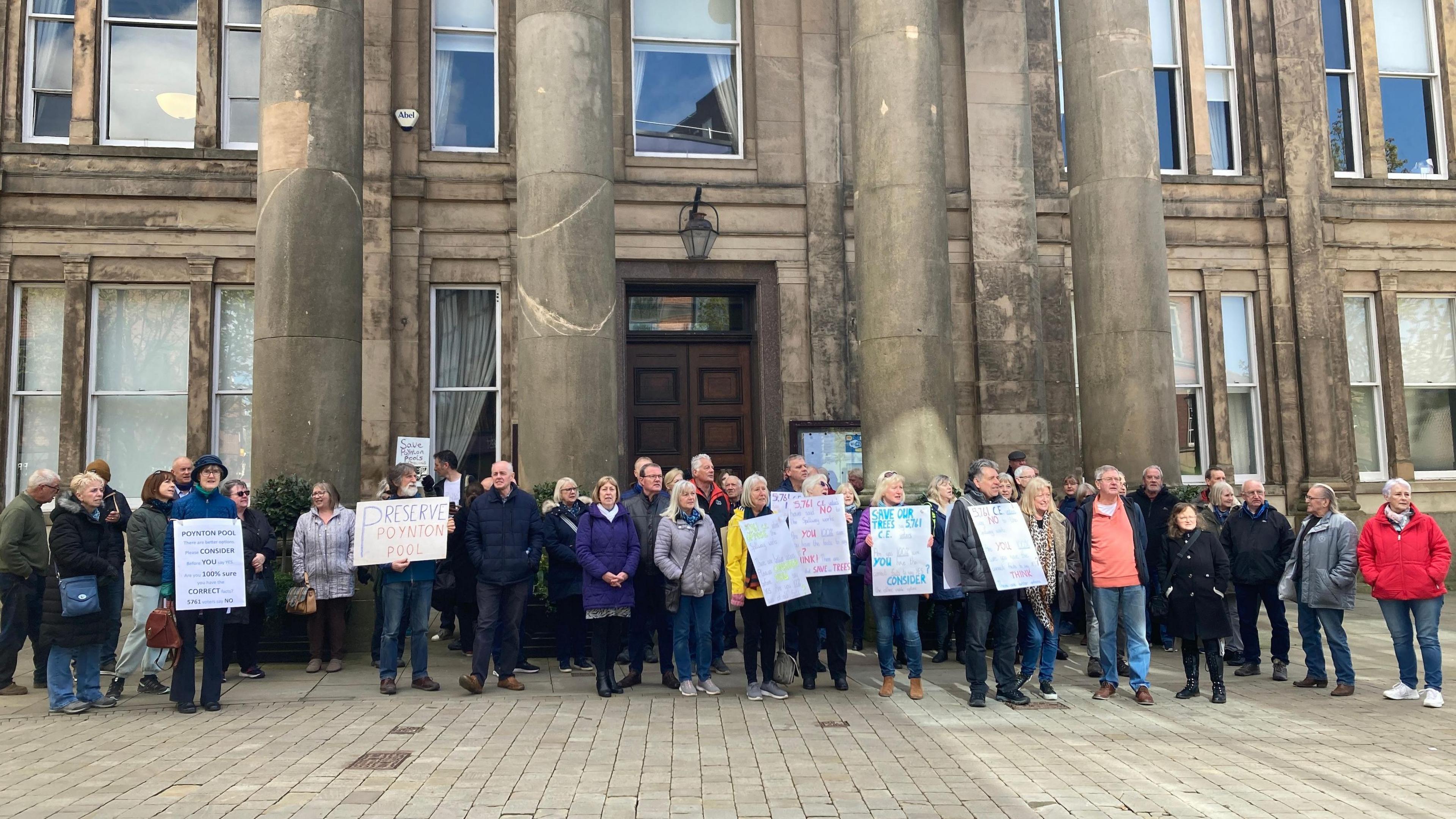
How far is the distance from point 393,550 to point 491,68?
31.0 ft

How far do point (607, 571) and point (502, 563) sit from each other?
0.91 metres

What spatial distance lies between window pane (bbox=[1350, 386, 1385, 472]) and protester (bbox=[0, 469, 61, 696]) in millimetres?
18143

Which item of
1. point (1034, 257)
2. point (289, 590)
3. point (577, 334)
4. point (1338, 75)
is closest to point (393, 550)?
point (289, 590)

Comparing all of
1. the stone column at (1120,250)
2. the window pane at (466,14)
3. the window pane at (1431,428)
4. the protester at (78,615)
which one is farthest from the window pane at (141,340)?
the window pane at (1431,428)

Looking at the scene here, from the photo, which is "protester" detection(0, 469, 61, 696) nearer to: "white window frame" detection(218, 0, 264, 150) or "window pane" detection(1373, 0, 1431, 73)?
"white window frame" detection(218, 0, 264, 150)

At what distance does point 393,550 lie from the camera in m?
9.75

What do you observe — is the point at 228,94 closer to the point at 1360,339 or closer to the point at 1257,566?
the point at 1257,566

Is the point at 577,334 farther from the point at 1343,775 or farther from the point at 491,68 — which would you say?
the point at 1343,775

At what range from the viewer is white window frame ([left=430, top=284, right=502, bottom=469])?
16125 millimetres

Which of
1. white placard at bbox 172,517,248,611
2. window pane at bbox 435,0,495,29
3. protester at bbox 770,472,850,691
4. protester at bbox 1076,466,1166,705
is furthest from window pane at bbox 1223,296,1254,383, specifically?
white placard at bbox 172,517,248,611

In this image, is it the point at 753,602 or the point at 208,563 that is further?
the point at 753,602

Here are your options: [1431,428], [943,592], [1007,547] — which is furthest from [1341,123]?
[1007,547]

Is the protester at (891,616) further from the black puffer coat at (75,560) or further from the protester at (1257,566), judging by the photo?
the black puffer coat at (75,560)

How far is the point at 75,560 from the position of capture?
29.0 ft
